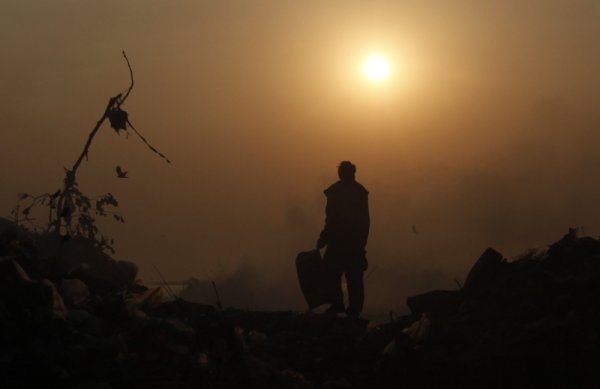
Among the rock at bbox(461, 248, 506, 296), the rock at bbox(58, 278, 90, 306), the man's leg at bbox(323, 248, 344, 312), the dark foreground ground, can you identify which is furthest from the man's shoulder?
the rock at bbox(58, 278, 90, 306)

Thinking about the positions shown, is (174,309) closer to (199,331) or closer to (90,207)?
(199,331)

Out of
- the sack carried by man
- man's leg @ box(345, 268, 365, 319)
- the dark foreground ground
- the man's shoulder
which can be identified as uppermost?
the man's shoulder

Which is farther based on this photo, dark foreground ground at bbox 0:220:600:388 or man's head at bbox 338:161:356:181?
man's head at bbox 338:161:356:181

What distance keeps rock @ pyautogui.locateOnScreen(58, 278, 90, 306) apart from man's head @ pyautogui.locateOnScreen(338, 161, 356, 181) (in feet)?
13.3

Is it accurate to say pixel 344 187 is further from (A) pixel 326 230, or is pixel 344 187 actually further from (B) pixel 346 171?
(A) pixel 326 230

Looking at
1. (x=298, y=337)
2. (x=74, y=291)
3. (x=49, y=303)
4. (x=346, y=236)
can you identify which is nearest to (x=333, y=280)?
(x=346, y=236)

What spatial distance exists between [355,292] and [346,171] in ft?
5.38

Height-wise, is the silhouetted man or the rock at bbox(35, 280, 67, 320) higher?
the silhouetted man

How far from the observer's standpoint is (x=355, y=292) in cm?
1238

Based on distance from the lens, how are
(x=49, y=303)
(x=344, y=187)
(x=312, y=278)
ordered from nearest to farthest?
(x=49, y=303) < (x=344, y=187) < (x=312, y=278)

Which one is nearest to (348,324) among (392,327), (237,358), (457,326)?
(392,327)

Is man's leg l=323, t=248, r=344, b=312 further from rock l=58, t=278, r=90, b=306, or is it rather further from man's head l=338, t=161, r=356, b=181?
rock l=58, t=278, r=90, b=306

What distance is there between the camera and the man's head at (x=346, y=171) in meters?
12.4

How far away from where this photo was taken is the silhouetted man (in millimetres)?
12336
